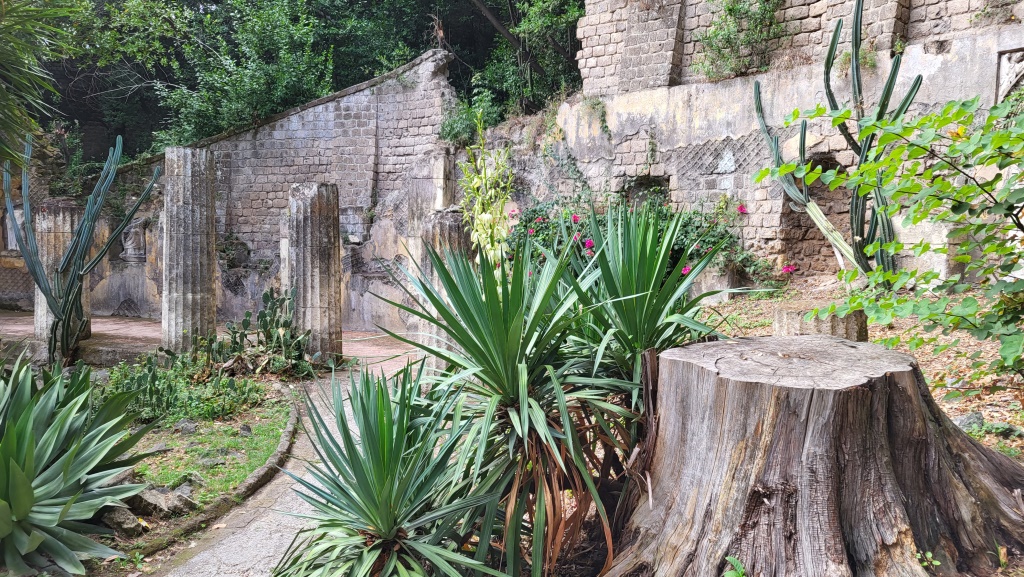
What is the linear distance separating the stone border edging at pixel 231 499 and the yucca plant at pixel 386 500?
103cm

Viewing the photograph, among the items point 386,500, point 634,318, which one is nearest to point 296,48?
point 634,318

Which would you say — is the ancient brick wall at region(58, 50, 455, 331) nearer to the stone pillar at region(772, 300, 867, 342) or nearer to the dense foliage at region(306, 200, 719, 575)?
the stone pillar at region(772, 300, 867, 342)

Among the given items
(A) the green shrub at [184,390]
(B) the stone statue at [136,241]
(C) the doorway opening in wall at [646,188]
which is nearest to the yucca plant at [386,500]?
(A) the green shrub at [184,390]

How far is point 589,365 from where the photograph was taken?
2906mm

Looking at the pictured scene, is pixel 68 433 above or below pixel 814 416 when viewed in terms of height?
below

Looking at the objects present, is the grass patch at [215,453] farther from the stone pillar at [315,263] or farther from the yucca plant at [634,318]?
the yucca plant at [634,318]

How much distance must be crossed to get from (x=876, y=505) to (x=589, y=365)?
43.4 inches

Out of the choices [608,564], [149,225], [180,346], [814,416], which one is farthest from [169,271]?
[814,416]

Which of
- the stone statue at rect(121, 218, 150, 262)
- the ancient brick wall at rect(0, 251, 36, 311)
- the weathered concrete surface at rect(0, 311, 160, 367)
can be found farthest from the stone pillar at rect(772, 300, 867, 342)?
the ancient brick wall at rect(0, 251, 36, 311)

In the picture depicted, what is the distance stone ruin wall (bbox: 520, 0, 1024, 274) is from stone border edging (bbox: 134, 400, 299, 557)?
5.61 m

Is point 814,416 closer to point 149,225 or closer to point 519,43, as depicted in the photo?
point 519,43

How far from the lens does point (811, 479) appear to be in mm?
2285

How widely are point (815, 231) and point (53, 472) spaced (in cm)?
841

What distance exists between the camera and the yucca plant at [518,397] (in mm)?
2543
